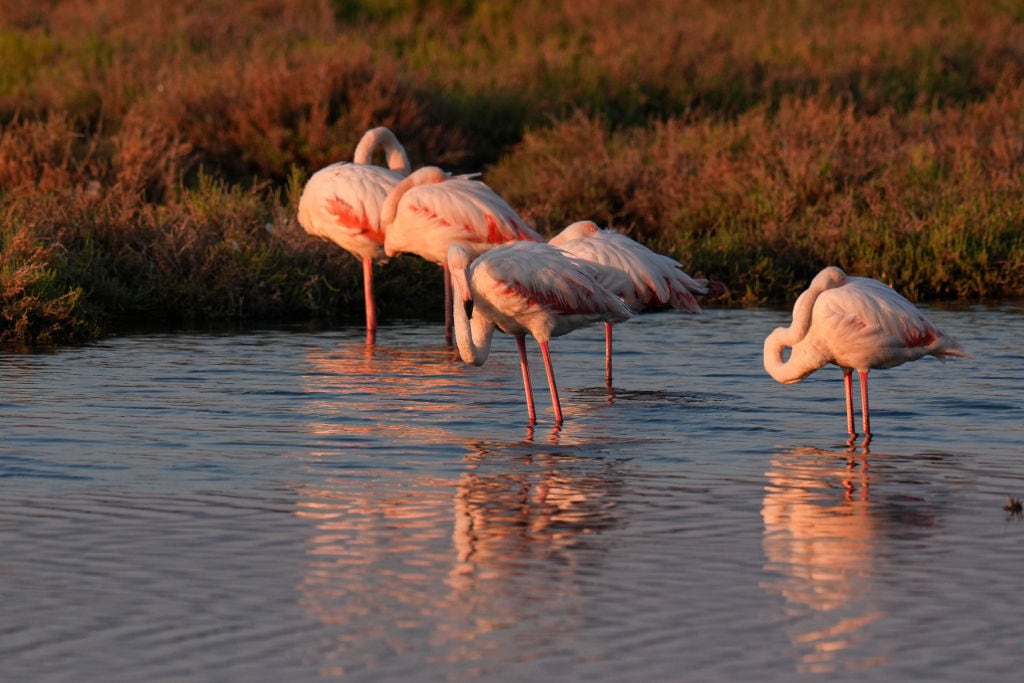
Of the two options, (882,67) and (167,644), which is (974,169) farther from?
(167,644)

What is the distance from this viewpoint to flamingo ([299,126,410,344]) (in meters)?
11.2

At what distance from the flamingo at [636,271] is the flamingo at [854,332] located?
4.75ft

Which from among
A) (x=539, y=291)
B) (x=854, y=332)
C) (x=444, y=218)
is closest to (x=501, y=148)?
(x=444, y=218)

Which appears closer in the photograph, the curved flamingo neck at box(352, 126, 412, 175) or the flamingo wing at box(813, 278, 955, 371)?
the flamingo wing at box(813, 278, 955, 371)

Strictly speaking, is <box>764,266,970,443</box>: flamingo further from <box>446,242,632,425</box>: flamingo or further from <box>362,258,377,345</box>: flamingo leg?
<box>362,258,377,345</box>: flamingo leg

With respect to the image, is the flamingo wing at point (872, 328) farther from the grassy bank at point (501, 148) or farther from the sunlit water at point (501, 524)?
the grassy bank at point (501, 148)

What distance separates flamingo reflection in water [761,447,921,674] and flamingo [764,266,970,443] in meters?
0.66

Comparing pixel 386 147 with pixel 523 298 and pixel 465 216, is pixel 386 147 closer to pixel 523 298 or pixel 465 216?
pixel 465 216

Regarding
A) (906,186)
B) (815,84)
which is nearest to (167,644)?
(906,186)

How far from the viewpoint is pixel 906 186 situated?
46.0 ft

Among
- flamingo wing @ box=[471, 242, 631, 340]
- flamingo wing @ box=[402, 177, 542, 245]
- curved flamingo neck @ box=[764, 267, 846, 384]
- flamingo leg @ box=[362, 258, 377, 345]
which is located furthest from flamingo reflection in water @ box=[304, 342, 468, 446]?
curved flamingo neck @ box=[764, 267, 846, 384]

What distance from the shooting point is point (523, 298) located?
318 inches

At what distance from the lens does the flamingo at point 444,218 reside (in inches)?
411

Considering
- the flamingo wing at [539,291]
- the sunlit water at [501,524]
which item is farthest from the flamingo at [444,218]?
the flamingo wing at [539,291]
